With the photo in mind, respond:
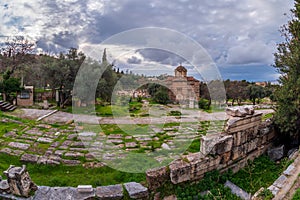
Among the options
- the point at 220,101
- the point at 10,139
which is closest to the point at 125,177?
the point at 10,139

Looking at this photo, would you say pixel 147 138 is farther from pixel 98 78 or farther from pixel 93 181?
pixel 98 78

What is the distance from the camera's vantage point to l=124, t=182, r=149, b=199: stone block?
17.8 ft

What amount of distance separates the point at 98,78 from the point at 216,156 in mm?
14071

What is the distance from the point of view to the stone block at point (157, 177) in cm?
571

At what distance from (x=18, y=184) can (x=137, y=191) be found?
272 centimetres

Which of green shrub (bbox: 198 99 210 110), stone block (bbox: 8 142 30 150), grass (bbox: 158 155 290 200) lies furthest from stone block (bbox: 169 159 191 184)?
green shrub (bbox: 198 99 210 110)

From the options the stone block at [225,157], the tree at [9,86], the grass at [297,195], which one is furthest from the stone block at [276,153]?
the tree at [9,86]

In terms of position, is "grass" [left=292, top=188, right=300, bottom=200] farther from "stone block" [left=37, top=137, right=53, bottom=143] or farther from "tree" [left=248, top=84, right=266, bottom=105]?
"tree" [left=248, top=84, right=266, bottom=105]

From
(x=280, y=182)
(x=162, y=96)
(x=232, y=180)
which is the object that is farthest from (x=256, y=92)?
(x=280, y=182)

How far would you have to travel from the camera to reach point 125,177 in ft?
21.8

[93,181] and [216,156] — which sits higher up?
[216,156]

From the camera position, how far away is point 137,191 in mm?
5473

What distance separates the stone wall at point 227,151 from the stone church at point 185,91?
13890 millimetres

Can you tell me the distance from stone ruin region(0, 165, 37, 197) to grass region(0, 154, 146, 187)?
0.88 meters
